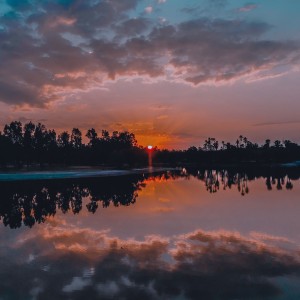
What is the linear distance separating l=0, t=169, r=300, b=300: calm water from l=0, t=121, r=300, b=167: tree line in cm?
8689

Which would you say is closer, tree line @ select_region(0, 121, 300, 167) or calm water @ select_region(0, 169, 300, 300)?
calm water @ select_region(0, 169, 300, 300)

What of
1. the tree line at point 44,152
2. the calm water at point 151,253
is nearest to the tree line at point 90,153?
the tree line at point 44,152

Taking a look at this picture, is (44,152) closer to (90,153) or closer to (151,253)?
(90,153)

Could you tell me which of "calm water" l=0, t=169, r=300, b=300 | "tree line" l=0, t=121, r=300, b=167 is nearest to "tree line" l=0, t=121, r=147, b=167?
"tree line" l=0, t=121, r=300, b=167

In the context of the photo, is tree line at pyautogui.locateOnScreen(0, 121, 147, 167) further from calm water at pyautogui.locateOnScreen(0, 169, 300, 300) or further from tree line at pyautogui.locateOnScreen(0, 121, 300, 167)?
calm water at pyautogui.locateOnScreen(0, 169, 300, 300)

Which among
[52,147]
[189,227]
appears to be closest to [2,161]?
[52,147]

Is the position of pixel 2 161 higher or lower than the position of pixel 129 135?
lower

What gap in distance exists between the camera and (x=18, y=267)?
12195mm

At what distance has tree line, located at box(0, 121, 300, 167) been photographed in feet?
377

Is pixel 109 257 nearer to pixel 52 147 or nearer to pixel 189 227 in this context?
pixel 189 227

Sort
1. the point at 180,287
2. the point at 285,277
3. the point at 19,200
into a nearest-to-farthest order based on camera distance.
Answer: the point at 180,287 < the point at 285,277 < the point at 19,200

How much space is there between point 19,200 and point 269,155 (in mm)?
158070

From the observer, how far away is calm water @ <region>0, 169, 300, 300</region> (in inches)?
400

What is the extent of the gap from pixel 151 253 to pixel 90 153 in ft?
390
